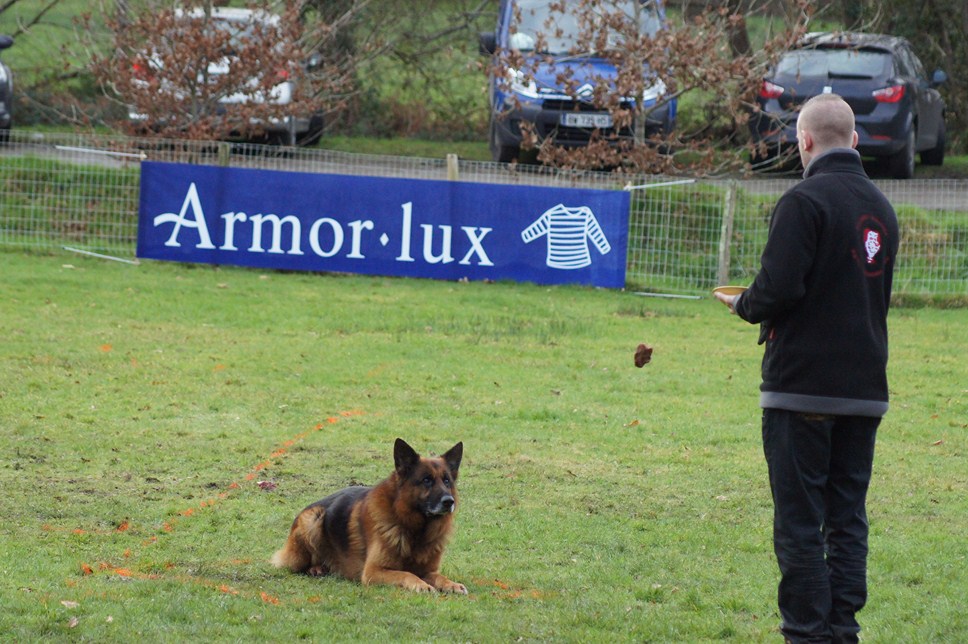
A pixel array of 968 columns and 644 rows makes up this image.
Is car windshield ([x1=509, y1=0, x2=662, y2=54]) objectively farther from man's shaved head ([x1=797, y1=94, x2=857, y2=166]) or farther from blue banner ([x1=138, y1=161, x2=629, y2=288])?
man's shaved head ([x1=797, y1=94, x2=857, y2=166])

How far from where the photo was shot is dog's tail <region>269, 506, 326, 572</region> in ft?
21.7

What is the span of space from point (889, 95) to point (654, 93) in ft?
12.3

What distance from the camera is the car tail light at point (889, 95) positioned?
2041 cm

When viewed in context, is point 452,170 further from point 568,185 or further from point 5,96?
point 5,96

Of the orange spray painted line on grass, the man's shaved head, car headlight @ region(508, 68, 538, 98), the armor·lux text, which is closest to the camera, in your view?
the man's shaved head

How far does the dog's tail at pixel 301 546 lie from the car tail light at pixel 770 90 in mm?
15609

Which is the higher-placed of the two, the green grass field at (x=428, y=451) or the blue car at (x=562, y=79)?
the blue car at (x=562, y=79)

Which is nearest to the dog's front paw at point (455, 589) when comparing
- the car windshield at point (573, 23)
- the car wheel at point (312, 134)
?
the car windshield at point (573, 23)

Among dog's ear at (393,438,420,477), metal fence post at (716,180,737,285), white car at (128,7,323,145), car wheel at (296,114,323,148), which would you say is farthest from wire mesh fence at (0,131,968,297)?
dog's ear at (393,438,420,477)

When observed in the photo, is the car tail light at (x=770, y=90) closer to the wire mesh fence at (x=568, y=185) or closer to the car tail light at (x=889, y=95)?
the car tail light at (x=889, y=95)

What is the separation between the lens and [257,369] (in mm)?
11930

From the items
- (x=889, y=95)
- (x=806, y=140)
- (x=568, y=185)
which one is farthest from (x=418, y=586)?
(x=889, y=95)

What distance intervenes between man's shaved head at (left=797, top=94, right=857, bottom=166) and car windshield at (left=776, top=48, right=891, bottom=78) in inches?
642

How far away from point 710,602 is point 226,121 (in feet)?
51.3
